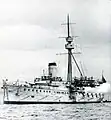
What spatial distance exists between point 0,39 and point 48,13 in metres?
0.57

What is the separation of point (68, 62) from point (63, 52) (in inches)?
20.4

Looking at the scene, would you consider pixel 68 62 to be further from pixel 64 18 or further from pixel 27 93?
pixel 27 93

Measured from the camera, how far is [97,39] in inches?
183

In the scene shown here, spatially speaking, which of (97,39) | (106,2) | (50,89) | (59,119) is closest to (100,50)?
(97,39)

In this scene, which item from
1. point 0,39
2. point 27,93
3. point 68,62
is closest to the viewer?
point 0,39

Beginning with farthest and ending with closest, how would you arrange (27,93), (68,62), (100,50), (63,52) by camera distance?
(27,93), (68,62), (63,52), (100,50)

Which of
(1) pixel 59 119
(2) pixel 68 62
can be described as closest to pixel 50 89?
(2) pixel 68 62

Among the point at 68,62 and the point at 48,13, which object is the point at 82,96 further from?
the point at 48,13

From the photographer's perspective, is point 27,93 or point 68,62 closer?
point 68,62

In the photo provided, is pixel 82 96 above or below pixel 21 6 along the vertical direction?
below

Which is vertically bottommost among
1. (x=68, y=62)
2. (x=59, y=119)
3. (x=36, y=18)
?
(x=59, y=119)

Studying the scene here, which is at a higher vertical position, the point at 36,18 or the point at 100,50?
the point at 36,18

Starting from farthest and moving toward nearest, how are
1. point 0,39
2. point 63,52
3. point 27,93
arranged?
1. point 27,93
2. point 63,52
3. point 0,39

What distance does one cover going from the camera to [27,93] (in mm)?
8781
